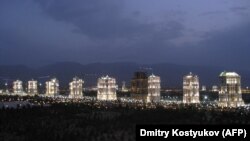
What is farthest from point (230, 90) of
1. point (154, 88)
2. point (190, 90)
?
point (154, 88)

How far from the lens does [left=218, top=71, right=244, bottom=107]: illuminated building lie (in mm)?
144137

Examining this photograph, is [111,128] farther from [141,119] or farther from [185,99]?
[185,99]

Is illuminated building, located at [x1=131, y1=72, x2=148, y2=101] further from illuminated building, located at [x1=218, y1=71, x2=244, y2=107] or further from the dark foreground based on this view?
the dark foreground

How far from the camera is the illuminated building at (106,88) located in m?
178

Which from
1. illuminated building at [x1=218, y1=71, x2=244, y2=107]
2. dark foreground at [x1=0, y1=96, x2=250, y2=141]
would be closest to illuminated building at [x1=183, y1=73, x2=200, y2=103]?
illuminated building at [x1=218, y1=71, x2=244, y2=107]

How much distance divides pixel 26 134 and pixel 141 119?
61.3ft

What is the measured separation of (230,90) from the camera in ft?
493

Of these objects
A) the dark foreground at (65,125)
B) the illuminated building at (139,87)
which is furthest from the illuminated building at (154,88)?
the dark foreground at (65,125)

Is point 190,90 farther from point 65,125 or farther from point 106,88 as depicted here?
point 65,125

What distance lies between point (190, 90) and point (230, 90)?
13080 millimetres

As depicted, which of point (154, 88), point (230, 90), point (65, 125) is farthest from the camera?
point (154, 88)

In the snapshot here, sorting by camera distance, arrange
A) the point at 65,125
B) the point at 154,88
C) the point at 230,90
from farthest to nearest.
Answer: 1. the point at 154,88
2. the point at 230,90
3. the point at 65,125

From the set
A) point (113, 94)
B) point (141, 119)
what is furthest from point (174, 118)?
point (113, 94)

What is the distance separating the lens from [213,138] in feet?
73.3
